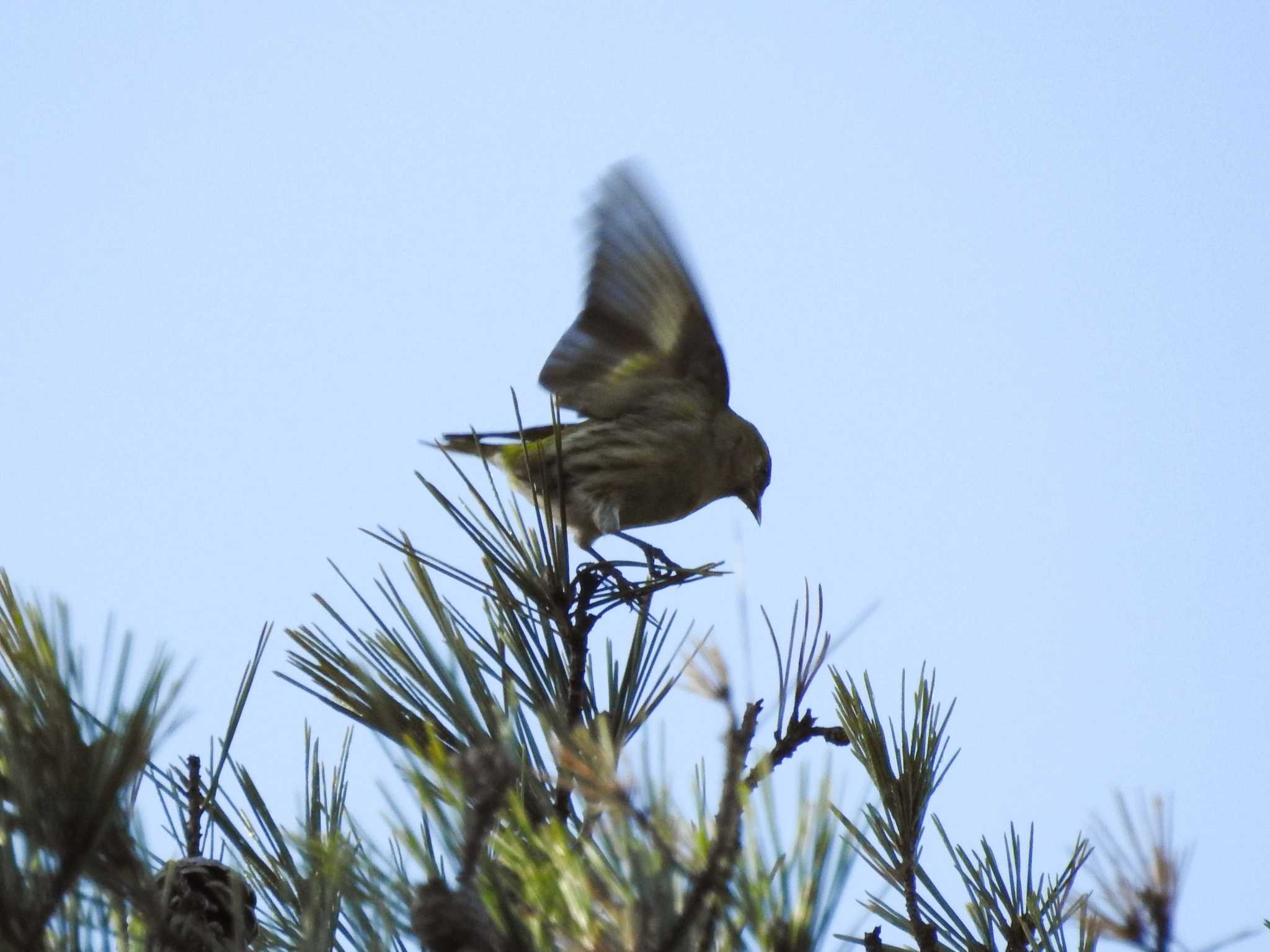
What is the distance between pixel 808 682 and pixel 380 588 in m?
0.53

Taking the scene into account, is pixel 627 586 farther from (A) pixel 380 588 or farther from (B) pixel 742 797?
(B) pixel 742 797

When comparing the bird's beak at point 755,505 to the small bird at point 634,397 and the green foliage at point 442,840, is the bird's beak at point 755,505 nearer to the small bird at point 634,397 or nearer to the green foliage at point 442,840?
the small bird at point 634,397

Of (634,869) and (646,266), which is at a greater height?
(646,266)

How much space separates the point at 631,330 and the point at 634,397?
0.65 ft

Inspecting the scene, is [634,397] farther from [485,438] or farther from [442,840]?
[442,840]

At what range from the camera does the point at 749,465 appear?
13.0 ft

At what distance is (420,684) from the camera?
5.40ft

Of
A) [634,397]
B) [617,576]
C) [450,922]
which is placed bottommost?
[450,922]

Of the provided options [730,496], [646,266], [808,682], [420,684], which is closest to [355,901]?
[420,684]

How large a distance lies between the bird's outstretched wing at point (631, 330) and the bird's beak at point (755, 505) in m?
0.37

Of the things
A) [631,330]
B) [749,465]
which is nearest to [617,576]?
[631,330]

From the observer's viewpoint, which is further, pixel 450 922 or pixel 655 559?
pixel 655 559

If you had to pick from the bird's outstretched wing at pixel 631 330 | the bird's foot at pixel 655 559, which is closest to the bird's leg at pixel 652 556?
the bird's foot at pixel 655 559

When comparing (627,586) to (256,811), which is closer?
(256,811)
